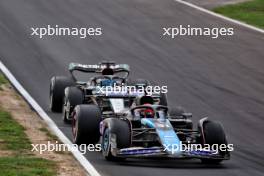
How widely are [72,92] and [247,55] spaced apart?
1132 centimetres

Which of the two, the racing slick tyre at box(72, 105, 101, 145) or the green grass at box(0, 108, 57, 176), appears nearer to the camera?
the green grass at box(0, 108, 57, 176)

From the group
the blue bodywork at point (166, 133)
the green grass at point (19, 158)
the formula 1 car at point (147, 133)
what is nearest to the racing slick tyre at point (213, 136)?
the formula 1 car at point (147, 133)

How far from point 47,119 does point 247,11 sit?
1813 centimetres

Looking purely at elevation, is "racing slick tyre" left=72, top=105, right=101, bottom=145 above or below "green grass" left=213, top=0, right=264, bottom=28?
below

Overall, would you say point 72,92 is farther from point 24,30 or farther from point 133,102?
point 24,30

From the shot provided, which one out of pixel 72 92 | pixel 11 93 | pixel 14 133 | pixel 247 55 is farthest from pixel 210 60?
pixel 14 133

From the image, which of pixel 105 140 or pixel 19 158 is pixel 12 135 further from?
pixel 19 158

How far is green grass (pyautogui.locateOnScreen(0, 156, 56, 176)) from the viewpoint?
1464cm

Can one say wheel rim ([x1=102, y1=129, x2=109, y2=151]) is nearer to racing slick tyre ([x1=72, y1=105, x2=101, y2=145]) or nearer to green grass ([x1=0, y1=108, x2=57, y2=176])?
racing slick tyre ([x1=72, y1=105, x2=101, y2=145])

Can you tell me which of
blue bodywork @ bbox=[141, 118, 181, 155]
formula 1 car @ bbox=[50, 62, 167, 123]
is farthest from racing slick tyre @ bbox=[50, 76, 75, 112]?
blue bodywork @ bbox=[141, 118, 181, 155]

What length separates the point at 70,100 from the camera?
2067cm

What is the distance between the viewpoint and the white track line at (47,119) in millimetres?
16062

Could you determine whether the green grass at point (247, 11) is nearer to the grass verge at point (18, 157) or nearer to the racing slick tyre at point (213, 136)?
the grass verge at point (18, 157)

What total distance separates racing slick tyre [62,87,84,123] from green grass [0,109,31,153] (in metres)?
1.27
